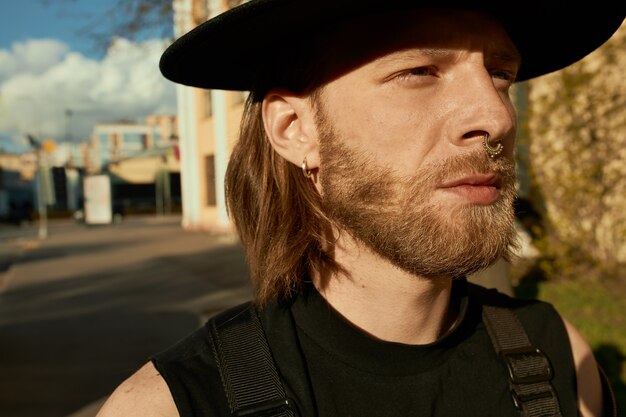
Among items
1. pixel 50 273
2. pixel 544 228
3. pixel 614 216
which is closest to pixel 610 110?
pixel 614 216

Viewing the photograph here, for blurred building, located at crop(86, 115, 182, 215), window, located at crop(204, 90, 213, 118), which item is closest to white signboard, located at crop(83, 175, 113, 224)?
blurred building, located at crop(86, 115, 182, 215)

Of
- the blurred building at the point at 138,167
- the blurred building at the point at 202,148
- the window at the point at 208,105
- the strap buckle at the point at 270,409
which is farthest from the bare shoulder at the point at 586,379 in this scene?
the blurred building at the point at 138,167

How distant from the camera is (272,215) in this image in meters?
1.72

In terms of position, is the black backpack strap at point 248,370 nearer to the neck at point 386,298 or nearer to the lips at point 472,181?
the neck at point 386,298

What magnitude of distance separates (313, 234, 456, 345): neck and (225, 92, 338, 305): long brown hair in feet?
0.25

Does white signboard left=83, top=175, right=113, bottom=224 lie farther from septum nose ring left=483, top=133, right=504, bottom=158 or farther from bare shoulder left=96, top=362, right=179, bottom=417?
septum nose ring left=483, top=133, right=504, bottom=158

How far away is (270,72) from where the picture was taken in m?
1.66

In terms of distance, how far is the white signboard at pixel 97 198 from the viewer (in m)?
24.7

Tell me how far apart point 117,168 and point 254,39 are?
60.8 metres

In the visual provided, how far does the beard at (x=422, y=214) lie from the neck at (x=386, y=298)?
6cm

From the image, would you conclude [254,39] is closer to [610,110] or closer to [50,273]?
[610,110]

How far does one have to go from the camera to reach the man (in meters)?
1.35

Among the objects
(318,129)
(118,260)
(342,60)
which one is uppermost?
(342,60)

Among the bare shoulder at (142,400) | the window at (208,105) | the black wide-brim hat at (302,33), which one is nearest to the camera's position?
the bare shoulder at (142,400)
